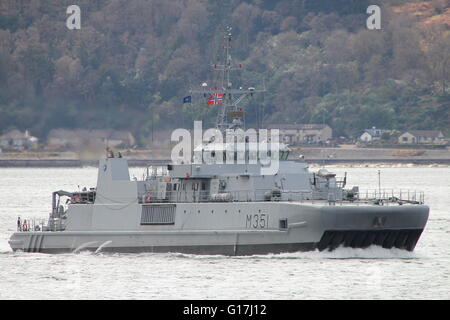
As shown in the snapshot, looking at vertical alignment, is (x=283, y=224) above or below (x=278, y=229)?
above

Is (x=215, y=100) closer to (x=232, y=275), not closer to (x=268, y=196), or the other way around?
(x=268, y=196)

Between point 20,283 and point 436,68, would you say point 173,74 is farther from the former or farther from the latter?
point 20,283

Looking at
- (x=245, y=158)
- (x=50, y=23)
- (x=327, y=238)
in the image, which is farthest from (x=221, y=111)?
(x=50, y=23)

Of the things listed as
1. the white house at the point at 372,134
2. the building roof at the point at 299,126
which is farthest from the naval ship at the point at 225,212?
the white house at the point at 372,134

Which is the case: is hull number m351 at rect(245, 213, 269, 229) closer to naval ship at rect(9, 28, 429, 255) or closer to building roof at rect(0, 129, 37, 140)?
naval ship at rect(9, 28, 429, 255)

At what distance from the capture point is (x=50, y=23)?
178000mm

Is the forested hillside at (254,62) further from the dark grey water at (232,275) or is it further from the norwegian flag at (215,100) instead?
the dark grey water at (232,275)

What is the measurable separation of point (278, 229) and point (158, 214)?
490cm

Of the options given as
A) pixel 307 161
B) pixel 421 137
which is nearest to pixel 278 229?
pixel 307 161

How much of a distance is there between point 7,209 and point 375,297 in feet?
140

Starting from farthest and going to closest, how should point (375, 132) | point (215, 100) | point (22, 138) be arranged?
point (375, 132) < point (22, 138) < point (215, 100)

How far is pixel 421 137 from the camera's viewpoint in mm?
161125

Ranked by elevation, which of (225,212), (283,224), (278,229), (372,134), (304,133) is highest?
(372,134)

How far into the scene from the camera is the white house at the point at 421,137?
160 m
